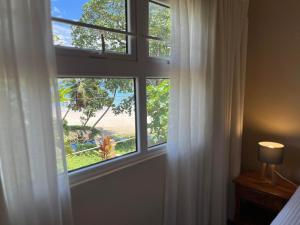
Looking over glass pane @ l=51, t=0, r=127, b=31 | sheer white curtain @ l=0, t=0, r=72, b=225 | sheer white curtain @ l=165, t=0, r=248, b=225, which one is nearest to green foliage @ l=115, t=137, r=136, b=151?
sheer white curtain @ l=165, t=0, r=248, b=225

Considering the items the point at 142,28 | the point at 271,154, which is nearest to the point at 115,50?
the point at 142,28

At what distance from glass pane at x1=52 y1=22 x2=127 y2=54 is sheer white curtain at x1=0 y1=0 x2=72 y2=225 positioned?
204mm

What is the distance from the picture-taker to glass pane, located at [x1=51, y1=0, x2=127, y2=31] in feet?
3.85

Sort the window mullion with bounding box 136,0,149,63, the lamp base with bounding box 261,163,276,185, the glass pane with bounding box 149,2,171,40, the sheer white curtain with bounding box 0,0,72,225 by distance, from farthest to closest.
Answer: the lamp base with bounding box 261,163,276,185 → the glass pane with bounding box 149,2,171,40 → the window mullion with bounding box 136,0,149,63 → the sheer white curtain with bounding box 0,0,72,225

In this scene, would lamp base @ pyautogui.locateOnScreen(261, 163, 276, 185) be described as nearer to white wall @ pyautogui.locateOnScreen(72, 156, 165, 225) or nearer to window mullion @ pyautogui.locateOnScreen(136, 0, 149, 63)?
white wall @ pyautogui.locateOnScreen(72, 156, 165, 225)

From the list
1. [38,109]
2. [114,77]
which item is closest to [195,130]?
[114,77]

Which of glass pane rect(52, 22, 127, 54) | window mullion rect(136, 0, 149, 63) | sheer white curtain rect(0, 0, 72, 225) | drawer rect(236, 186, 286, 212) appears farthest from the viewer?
drawer rect(236, 186, 286, 212)

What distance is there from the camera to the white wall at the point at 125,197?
1278 mm

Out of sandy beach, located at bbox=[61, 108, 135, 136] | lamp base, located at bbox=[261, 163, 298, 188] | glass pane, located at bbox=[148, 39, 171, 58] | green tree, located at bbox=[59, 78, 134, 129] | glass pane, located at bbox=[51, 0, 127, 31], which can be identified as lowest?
lamp base, located at bbox=[261, 163, 298, 188]

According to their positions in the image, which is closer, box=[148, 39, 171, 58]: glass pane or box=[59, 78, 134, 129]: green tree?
box=[59, 78, 134, 129]: green tree

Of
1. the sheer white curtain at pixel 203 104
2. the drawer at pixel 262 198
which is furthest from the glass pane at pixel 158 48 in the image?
the drawer at pixel 262 198

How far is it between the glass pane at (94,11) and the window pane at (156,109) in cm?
48

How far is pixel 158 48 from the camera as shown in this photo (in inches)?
66.3

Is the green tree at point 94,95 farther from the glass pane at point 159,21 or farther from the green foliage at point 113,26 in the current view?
the glass pane at point 159,21
